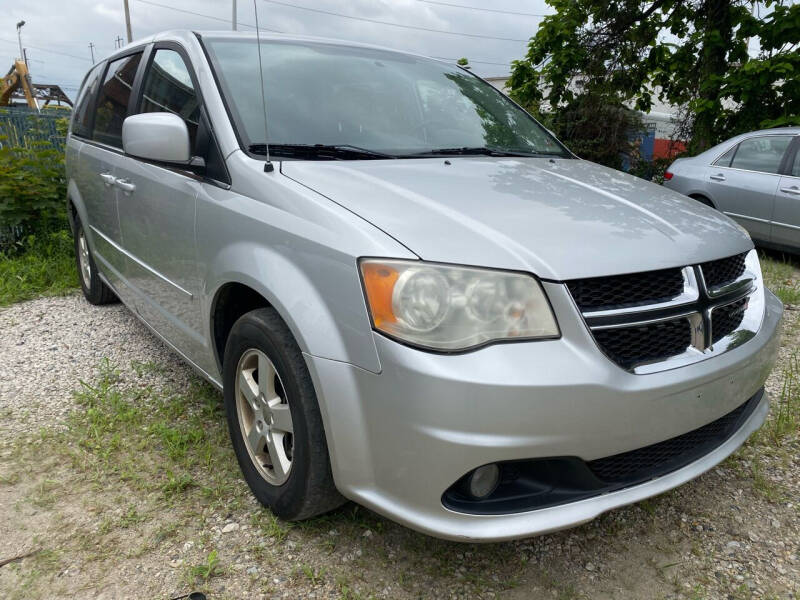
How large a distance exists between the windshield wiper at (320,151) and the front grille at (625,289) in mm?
1034

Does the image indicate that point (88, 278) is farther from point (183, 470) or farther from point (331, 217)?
point (331, 217)

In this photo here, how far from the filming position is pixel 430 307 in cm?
160

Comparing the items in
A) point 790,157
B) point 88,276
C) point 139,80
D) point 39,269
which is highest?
point 139,80

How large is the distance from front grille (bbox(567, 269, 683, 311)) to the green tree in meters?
7.79

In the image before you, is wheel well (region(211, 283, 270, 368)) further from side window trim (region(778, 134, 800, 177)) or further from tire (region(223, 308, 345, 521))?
side window trim (region(778, 134, 800, 177))

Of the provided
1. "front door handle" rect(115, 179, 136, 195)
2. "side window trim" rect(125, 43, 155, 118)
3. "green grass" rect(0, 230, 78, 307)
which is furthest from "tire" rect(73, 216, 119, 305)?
"side window trim" rect(125, 43, 155, 118)

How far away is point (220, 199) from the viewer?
7.26 feet

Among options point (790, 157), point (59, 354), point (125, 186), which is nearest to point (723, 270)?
point (125, 186)

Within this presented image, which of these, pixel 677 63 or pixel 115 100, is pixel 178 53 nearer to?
pixel 115 100

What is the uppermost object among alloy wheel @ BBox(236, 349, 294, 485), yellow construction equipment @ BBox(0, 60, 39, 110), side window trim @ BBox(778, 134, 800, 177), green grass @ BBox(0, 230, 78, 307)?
yellow construction equipment @ BBox(0, 60, 39, 110)

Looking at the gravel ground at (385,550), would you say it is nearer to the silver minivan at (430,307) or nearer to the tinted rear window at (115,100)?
the silver minivan at (430,307)

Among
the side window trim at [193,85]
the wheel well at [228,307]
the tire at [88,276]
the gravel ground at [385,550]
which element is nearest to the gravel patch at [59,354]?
the tire at [88,276]

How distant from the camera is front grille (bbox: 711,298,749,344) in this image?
191cm

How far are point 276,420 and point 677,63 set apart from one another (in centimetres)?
1069
